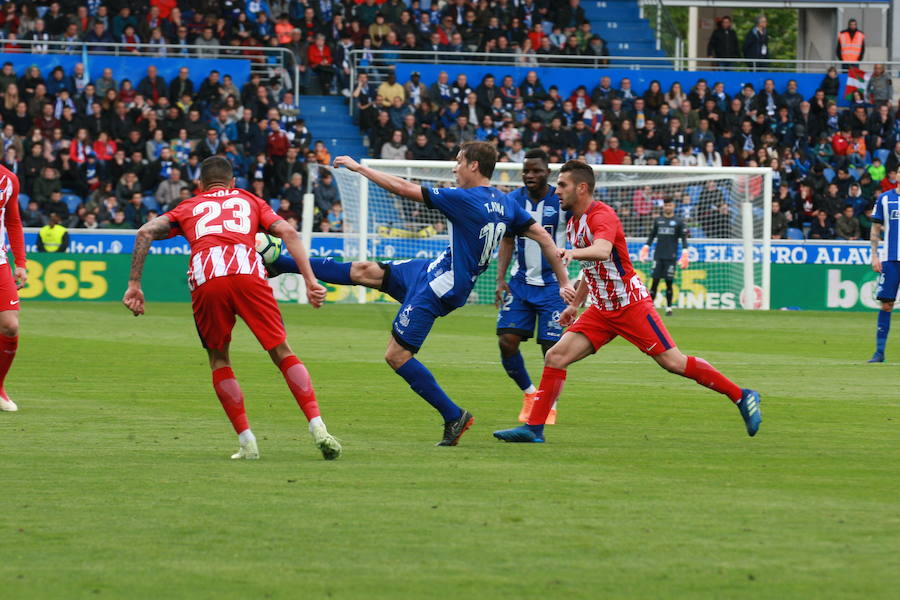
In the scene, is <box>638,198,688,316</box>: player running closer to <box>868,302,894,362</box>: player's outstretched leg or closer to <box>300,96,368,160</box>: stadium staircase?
<box>868,302,894,362</box>: player's outstretched leg

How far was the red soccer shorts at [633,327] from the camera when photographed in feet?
31.1

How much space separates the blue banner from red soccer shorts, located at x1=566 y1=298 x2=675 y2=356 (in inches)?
750

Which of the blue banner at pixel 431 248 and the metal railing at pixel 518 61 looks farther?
the metal railing at pixel 518 61

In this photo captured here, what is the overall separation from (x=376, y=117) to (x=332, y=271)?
80.5 ft

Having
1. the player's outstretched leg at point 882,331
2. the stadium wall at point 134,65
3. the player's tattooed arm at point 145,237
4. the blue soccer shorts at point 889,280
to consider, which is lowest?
the player's outstretched leg at point 882,331

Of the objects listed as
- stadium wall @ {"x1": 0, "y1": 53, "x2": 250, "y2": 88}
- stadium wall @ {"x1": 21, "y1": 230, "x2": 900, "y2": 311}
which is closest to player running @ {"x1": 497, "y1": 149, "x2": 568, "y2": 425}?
stadium wall @ {"x1": 21, "y1": 230, "x2": 900, "y2": 311}

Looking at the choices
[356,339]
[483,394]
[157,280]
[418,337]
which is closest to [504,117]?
[157,280]

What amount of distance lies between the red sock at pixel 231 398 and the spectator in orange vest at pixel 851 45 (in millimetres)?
32337

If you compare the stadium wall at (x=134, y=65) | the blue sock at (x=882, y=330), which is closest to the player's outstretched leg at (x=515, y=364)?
the blue sock at (x=882, y=330)

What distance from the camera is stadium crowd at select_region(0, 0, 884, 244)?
30812 millimetres

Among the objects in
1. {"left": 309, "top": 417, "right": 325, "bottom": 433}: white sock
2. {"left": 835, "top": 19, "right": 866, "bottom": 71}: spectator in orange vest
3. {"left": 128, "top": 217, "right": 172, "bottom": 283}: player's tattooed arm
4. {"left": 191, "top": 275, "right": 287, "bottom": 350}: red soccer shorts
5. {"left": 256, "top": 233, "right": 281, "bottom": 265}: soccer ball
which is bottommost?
{"left": 309, "top": 417, "right": 325, "bottom": 433}: white sock

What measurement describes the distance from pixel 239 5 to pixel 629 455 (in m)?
29.1

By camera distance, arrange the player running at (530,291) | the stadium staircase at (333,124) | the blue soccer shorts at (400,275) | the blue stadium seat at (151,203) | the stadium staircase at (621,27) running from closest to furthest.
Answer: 1. the blue soccer shorts at (400,275)
2. the player running at (530,291)
3. the blue stadium seat at (151,203)
4. the stadium staircase at (333,124)
5. the stadium staircase at (621,27)

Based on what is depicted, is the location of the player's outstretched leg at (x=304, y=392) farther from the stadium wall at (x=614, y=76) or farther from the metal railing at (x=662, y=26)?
the metal railing at (x=662, y=26)
